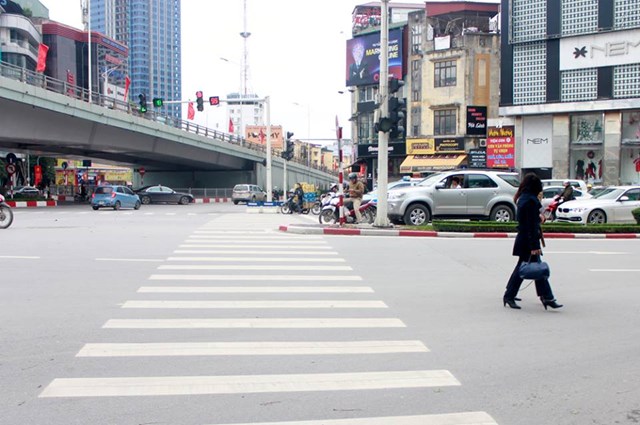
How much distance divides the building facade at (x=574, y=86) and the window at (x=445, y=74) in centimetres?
782

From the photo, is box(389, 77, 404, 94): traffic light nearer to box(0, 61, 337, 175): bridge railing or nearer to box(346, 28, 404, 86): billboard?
box(0, 61, 337, 175): bridge railing

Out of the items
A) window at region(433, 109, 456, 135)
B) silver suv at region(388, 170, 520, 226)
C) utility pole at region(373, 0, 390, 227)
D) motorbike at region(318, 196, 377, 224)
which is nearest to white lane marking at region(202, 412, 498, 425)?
utility pole at region(373, 0, 390, 227)

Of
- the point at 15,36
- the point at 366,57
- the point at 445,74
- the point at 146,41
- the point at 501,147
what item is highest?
the point at 146,41

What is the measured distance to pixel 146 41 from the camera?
500ft

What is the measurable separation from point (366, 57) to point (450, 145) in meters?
13.9

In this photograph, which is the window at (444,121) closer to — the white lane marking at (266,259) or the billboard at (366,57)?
the billboard at (366,57)

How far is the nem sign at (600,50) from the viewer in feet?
116

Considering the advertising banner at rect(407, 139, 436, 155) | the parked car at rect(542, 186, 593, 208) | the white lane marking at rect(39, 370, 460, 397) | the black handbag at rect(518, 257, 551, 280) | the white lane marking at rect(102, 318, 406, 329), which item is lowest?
the white lane marking at rect(39, 370, 460, 397)

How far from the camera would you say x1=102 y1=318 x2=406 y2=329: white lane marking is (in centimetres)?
701

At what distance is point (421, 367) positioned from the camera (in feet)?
18.4

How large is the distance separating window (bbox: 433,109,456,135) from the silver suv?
27.9 metres

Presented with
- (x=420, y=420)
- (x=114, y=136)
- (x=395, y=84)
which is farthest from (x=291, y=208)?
(x=420, y=420)

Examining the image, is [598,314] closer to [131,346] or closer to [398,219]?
[131,346]

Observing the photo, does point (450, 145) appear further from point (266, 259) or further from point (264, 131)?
point (264, 131)
